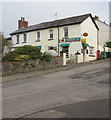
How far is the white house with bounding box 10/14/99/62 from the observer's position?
77.2 feet

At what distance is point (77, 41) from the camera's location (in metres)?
23.4

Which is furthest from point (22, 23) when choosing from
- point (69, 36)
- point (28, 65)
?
point (28, 65)

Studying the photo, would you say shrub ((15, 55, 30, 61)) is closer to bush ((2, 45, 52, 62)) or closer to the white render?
bush ((2, 45, 52, 62))

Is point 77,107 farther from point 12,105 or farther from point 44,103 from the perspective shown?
point 12,105

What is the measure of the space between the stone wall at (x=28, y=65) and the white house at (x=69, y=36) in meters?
3.67

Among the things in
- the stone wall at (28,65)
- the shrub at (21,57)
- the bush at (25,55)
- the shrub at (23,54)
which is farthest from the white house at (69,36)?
the shrub at (21,57)

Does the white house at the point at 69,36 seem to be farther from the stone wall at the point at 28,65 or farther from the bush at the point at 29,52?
the bush at the point at 29,52

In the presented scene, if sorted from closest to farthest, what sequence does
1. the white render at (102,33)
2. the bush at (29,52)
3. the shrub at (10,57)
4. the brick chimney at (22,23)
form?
the shrub at (10,57) < the bush at (29,52) < the white render at (102,33) < the brick chimney at (22,23)

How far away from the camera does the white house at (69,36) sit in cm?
2352

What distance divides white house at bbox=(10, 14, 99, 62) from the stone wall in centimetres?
367

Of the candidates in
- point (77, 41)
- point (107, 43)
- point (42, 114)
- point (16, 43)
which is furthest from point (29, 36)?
point (42, 114)

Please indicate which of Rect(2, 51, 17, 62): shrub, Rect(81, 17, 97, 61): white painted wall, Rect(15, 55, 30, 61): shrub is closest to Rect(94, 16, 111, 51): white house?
Rect(81, 17, 97, 61): white painted wall

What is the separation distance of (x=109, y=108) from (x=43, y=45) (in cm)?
2251

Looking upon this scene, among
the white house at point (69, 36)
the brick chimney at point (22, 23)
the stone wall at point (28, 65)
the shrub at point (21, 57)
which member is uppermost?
the brick chimney at point (22, 23)
